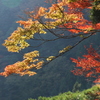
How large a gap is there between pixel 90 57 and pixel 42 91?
2008cm

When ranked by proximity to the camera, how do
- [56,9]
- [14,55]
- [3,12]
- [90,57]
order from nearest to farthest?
[56,9], [90,57], [14,55], [3,12]

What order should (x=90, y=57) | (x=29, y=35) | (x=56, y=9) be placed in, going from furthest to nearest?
(x=90, y=57), (x=29, y=35), (x=56, y=9)

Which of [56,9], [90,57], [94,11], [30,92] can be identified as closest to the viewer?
[56,9]

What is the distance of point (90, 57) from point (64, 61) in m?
24.5

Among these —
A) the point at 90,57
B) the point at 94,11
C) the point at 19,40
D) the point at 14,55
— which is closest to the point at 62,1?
the point at 94,11

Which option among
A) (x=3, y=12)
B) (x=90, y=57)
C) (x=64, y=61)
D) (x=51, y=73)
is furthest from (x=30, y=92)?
(x=3, y=12)

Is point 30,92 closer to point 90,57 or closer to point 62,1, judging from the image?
point 90,57

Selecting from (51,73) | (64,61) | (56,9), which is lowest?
(56,9)

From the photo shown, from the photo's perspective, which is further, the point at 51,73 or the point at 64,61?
the point at 64,61

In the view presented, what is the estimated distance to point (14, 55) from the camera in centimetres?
3841

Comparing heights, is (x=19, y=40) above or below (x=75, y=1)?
below

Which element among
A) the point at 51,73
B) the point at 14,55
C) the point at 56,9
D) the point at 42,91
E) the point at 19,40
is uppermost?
the point at 14,55

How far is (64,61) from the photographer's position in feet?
107

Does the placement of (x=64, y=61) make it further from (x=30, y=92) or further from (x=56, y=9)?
(x=56, y=9)
